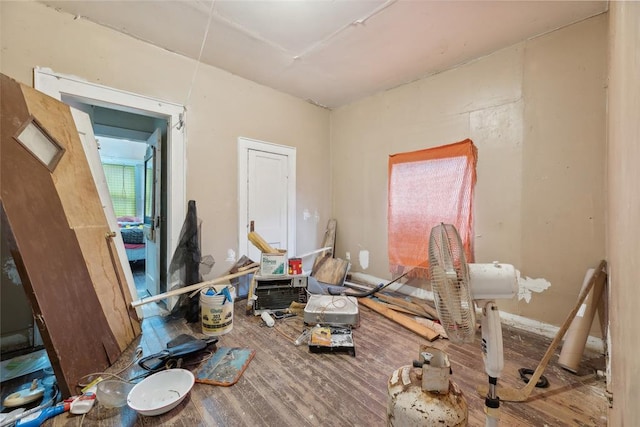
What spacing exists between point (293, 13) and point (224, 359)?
2675 millimetres

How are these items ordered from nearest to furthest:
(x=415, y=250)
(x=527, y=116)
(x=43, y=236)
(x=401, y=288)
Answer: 1. (x=43, y=236)
2. (x=527, y=116)
3. (x=415, y=250)
4. (x=401, y=288)

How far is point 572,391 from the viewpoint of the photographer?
148 centimetres

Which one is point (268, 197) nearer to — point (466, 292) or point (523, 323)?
point (466, 292)

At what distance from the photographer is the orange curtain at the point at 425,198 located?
100 inches

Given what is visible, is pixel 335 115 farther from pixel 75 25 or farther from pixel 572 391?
pixel 572 391

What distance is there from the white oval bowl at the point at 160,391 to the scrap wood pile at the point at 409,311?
69.1 inches

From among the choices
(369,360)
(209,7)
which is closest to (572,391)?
(369,360)

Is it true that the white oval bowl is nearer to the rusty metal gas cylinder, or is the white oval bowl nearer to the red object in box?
the rusty metal gas cylinder

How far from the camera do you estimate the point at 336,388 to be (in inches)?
58.4

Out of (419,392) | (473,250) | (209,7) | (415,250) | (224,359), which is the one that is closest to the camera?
(419,392)

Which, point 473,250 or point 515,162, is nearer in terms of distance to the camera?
point 515,162

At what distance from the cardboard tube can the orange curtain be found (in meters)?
0.87

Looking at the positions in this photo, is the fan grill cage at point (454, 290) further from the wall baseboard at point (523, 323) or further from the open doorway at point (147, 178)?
the open doorway at point (147, 178)

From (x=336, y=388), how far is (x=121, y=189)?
8.41 m
